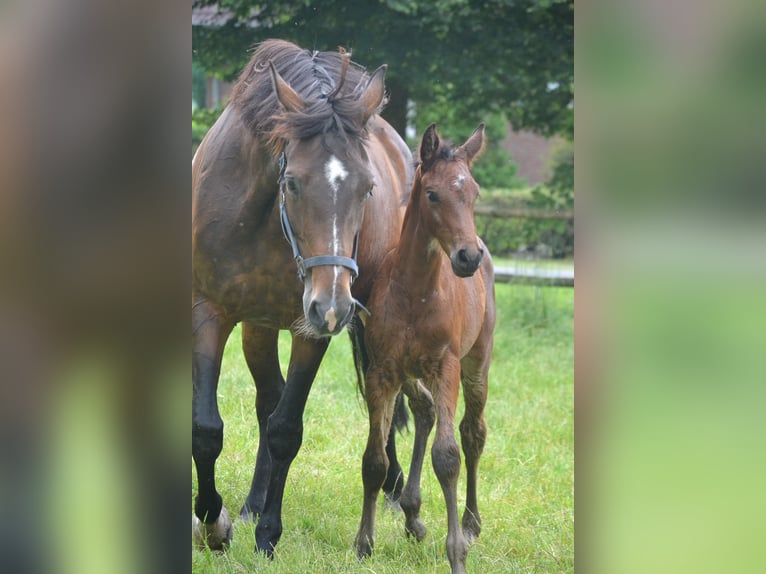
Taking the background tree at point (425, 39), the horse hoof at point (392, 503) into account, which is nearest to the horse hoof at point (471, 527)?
the horse hoof at point (392, 503)

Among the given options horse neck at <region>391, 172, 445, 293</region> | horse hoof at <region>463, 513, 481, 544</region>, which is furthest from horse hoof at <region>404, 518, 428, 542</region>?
horse neck at <region>391, 172, 445, 293</region>

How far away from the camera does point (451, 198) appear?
3523 millimetres

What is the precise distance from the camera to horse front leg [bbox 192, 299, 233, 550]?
3.84 m

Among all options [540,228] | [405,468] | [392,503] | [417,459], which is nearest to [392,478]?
[392,503]

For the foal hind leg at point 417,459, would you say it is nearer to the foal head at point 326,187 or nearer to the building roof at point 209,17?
the foal head at point 326,187

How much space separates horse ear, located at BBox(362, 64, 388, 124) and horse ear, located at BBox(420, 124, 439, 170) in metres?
0.23

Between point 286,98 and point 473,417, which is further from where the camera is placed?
→ point 473,417

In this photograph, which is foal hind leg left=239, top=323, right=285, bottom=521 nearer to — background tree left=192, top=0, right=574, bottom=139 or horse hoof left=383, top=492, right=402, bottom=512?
horse hoof left=383, top=492, right=402, bottom=512

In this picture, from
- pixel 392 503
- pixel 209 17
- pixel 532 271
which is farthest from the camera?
pixel 532 271

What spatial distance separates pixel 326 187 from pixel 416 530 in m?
1.83

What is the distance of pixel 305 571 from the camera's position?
3572 millimetres

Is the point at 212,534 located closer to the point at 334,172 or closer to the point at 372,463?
the point at 372,463

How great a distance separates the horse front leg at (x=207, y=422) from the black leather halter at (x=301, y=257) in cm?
57
